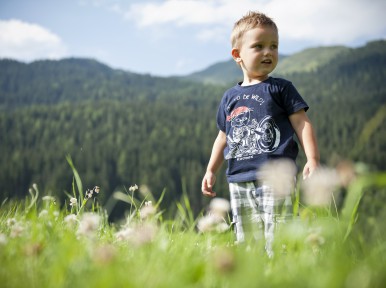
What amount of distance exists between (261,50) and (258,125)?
2.24 feet

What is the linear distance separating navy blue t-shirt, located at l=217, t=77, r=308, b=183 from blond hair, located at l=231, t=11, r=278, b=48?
0.49m

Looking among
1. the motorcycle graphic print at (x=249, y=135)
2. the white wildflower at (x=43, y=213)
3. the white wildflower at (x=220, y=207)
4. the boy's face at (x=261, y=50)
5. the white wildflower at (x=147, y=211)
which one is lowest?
the white wildflower at (x=43, y=213)

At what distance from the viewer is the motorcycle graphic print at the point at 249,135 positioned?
335 cm

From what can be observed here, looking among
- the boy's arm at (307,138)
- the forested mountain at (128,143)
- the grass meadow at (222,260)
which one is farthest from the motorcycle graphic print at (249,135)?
the forested mountain at (128,143)

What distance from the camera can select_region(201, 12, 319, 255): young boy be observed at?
3260 mm

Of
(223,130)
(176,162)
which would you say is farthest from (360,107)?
(223,130)

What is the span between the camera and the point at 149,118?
529 ft

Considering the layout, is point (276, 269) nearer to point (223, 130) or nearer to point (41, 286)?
point (41, 286)

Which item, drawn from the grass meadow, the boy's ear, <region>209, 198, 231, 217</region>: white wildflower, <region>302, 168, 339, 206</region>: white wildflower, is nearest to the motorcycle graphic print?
the boy's ear

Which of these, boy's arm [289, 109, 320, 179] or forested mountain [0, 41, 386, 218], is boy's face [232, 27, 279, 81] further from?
forested mountain [0, 41, 386, 218]

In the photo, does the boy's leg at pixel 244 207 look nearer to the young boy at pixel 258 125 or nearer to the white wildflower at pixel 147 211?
the young boy at pixel 258 125

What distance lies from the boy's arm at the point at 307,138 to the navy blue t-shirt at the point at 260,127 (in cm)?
5

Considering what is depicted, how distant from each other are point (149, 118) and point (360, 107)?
85.5 meters

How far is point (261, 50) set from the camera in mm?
3512
